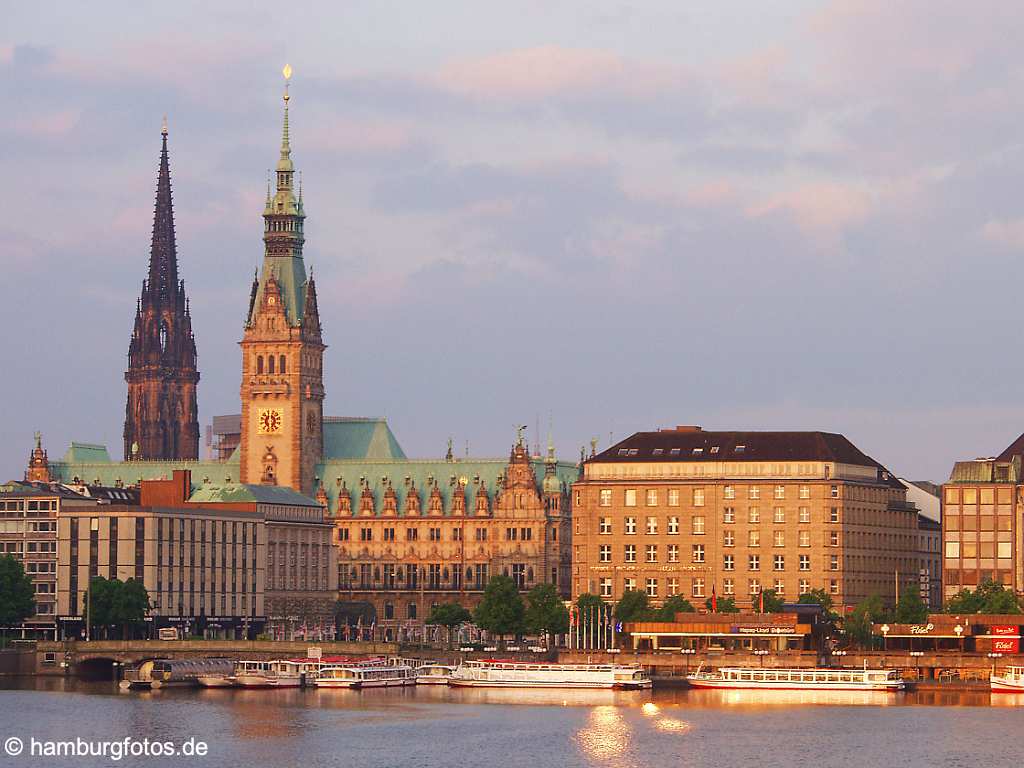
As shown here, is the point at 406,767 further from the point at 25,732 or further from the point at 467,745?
the point at 25,732

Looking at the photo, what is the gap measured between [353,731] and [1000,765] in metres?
41.9

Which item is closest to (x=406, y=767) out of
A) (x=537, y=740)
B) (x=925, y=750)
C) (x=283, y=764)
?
(x=283, y=764)

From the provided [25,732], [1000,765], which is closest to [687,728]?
[1000,765]

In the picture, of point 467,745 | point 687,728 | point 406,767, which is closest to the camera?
point 406,767

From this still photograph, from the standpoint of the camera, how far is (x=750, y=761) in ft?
584

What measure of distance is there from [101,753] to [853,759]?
42.2 metres

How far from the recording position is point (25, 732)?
190000 millimetres

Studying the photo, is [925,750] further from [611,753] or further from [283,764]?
[283,764]

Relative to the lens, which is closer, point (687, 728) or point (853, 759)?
point (853, 759)

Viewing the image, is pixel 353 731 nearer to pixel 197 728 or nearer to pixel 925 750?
pixel 197 728

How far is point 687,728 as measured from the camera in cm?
19738

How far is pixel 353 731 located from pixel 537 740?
39.4 ft

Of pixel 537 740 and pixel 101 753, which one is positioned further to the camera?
pixel 537 740

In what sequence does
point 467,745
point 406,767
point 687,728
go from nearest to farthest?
point 406,767 → point 467,745 → point 687,728
